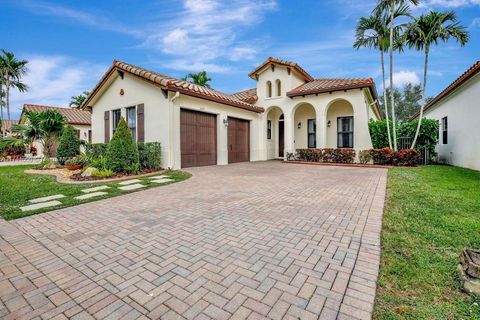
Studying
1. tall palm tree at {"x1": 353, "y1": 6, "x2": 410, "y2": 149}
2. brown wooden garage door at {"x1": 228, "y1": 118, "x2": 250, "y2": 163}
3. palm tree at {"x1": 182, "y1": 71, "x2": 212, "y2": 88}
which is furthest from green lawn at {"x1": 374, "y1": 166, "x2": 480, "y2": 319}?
palm tree at {"x1": 182, "y1": 71, "x2": 212, "y2": 88}

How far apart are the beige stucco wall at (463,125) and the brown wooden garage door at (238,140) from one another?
10199 millimetres

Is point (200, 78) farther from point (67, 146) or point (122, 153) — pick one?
point (122, 153)

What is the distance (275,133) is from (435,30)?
9.68 meters

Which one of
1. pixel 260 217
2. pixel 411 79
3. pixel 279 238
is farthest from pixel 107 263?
pixel 411 79

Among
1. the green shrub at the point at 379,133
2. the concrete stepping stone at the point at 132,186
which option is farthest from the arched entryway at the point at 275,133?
A: the concrete stepping stone at the point at 132,186

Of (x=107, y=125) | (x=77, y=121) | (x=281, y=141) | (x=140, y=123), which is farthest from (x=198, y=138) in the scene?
(x=77, y=121)

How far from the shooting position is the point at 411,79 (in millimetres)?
40844

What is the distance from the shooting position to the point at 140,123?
37.2 ft

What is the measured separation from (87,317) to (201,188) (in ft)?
15.7

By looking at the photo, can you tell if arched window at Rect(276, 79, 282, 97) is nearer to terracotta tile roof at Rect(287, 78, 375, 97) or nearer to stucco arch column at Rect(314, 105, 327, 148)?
terracotta tile roof at Rect(287, 78, 375, 97)

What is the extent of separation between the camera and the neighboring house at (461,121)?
9.43 m

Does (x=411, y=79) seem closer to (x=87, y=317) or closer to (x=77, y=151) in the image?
(x=77, y=151)

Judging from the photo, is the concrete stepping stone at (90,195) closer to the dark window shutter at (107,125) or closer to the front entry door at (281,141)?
the dark window shutter at (107,125)

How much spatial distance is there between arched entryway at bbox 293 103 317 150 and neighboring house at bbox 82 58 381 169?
63mm
